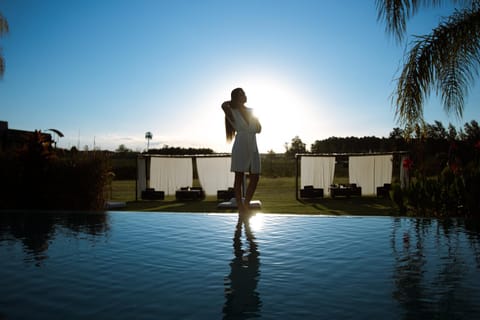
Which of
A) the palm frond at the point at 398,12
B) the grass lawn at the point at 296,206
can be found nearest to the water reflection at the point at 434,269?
the palm frond at the point at 398,12

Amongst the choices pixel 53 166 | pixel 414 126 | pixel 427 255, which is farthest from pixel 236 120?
pixel 53 166

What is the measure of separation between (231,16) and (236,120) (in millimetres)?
6209

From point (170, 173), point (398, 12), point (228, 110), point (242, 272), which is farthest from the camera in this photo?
point (170, 173)

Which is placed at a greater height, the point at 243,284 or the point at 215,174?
the point at 215,174

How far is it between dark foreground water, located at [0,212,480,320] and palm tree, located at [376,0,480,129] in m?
2.96

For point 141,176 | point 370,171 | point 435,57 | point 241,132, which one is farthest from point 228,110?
point 370,171

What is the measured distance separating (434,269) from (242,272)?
3.75 ft

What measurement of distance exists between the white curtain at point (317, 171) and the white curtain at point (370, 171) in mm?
1216

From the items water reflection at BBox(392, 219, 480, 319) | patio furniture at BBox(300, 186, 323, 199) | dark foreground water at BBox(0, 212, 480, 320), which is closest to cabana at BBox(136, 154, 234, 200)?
patio furniture at BBox(300, 186, 323, 199)

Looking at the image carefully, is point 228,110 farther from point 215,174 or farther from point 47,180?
point 215,174

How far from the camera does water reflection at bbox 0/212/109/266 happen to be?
3097mm

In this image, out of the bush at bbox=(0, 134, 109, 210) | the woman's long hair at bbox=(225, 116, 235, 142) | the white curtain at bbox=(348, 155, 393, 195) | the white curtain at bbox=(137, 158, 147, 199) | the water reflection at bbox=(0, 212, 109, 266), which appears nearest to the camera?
the water reflection at bbox=(0, 212, 109, 266)

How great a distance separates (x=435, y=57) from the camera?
6238 millimetres

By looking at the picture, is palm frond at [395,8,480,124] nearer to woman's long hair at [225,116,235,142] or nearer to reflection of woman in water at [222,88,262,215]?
reflection of woman in water at [222,88,262,215]
